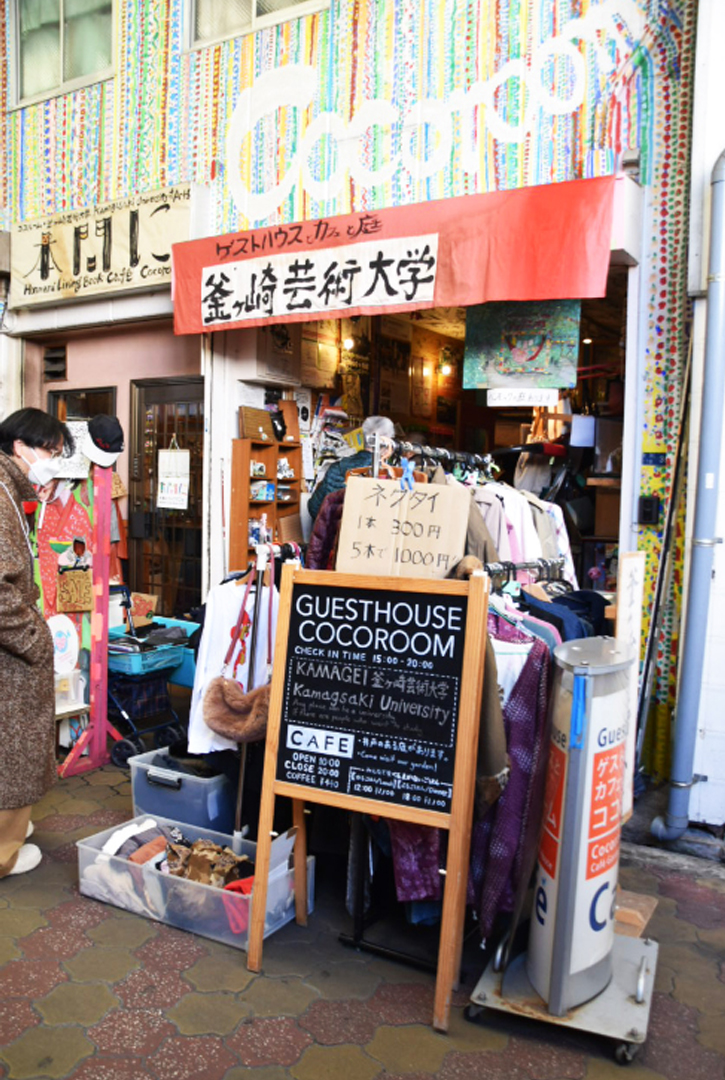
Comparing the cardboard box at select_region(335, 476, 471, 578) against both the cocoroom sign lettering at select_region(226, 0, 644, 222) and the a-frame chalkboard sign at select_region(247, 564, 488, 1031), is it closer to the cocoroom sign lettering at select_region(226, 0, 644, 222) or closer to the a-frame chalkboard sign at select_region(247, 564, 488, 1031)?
the a-frame chalkboard sign at select_region(247, 564, 488, 1031)

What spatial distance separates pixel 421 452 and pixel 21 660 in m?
2.63

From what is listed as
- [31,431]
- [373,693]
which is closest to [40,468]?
[31,431]

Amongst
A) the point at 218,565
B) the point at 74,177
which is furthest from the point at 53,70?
the point at 218,565

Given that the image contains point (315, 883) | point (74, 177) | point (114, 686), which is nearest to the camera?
point (315, 883)

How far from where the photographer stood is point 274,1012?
287cm

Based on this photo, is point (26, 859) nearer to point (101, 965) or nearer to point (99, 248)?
point (101, 965)

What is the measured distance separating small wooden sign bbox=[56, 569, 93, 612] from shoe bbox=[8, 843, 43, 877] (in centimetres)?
160

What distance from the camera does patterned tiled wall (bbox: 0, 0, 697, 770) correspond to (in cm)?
487

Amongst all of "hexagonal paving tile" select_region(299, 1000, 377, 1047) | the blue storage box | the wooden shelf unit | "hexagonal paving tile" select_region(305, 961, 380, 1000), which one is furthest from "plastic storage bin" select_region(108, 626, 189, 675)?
"hexagonal paving tile" select_region(299, 1000, 377, 1047)

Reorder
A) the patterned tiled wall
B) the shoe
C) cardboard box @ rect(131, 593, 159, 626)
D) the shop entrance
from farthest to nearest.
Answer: the shop entrance
cardboard box @ rect(131, 593, 159, 626)
the patterned tiled wall
the shoe

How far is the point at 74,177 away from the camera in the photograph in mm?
7789

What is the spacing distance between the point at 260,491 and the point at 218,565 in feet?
2.45

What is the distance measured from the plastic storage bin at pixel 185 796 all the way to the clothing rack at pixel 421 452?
186 centimetres

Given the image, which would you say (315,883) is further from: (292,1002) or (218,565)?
(218,565)
